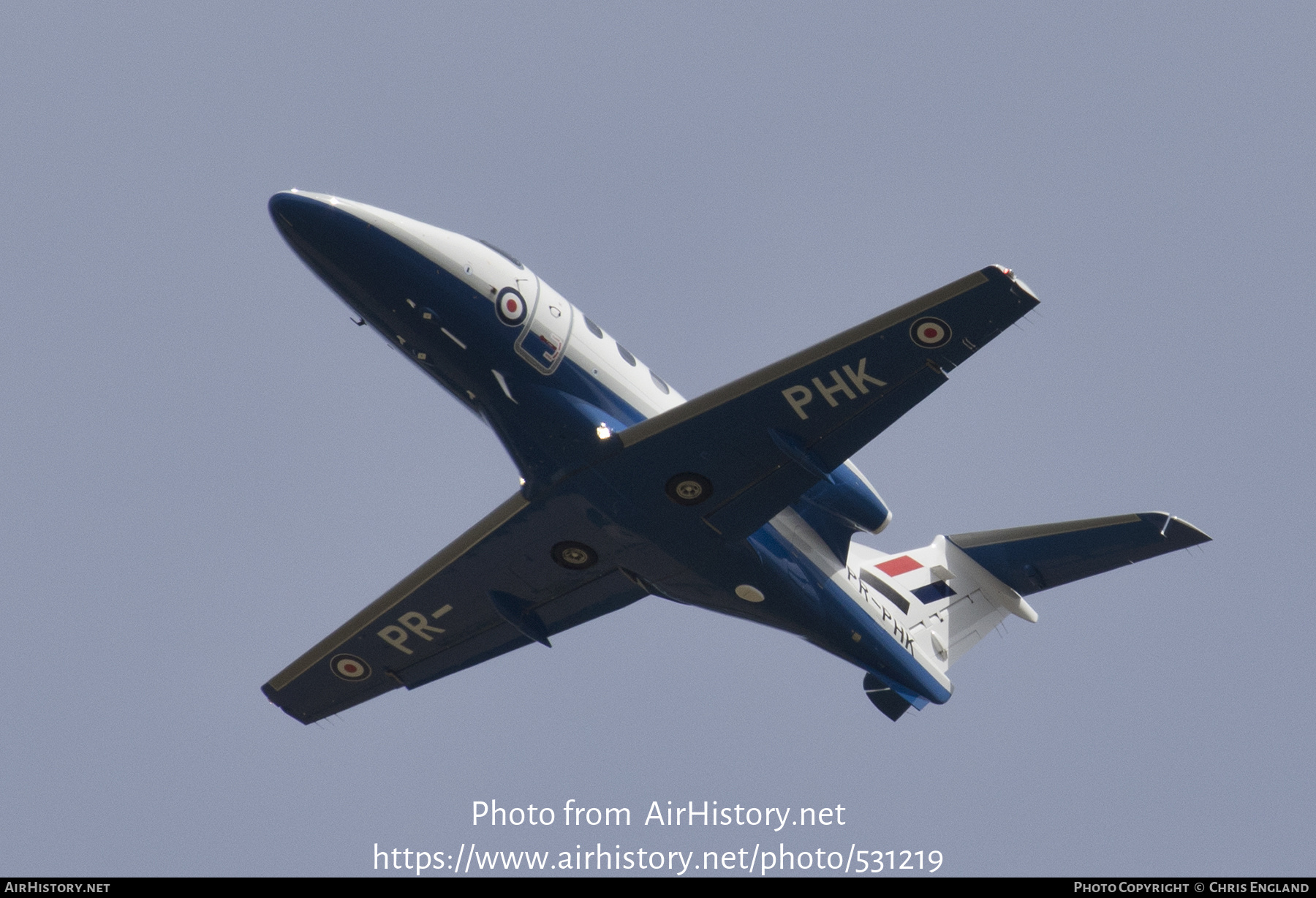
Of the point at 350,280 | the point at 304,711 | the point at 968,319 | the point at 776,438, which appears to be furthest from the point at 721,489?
the point at 304,711

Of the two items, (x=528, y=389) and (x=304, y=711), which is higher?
(x=528, y=389)

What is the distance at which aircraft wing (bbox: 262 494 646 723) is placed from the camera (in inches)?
991

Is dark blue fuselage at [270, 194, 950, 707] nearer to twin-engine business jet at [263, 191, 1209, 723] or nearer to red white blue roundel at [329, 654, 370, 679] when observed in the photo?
twin-engine business jet at [263, 191, 1209, 723]

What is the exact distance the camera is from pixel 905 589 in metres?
29.0

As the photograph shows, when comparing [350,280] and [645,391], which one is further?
[645,391]

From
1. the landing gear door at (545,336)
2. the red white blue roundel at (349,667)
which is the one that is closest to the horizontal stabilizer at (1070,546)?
the landing gear door at (545,336)

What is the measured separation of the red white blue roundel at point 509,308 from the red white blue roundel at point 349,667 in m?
8.79

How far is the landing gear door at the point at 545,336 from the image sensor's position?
23125 mm

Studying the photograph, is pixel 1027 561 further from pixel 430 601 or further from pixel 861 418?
pixel 430 601

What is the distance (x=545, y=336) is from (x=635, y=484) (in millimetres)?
2684

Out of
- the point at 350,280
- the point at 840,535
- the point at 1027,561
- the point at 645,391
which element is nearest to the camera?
the point at 350,280

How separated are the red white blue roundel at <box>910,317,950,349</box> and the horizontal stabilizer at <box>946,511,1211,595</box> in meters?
7.20

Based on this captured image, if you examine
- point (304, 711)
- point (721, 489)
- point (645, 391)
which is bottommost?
point (304, 711)

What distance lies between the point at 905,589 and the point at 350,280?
492 inches
